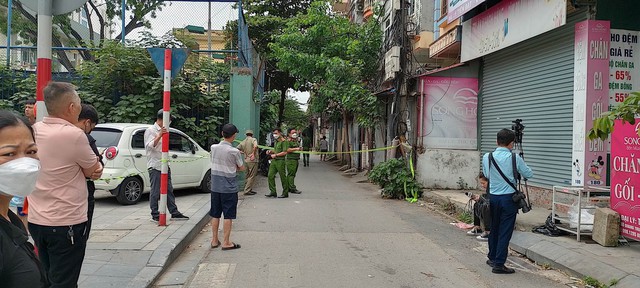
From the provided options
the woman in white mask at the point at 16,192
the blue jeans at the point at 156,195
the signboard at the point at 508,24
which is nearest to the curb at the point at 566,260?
the signboard at the point at 508,24

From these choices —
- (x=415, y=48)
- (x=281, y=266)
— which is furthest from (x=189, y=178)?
(x=415, y=48)

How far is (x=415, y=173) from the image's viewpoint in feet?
43.3

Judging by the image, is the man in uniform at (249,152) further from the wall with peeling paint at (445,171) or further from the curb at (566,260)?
the curb at (566,260)

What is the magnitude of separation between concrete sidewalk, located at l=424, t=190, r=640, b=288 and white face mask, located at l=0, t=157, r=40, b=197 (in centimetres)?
548

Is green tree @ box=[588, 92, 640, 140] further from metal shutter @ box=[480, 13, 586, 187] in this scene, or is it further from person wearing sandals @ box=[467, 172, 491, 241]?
metal shutter @ box=[480, 13, 586, 187]

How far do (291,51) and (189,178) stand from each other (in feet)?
30.5

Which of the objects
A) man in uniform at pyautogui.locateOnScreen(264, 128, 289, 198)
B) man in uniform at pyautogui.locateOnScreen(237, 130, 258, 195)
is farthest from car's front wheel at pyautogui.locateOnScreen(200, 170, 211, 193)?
man in uniform at pyautogui.locateOnScreen(264, 128, 289, 198)

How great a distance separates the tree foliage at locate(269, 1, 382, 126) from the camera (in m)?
16.8

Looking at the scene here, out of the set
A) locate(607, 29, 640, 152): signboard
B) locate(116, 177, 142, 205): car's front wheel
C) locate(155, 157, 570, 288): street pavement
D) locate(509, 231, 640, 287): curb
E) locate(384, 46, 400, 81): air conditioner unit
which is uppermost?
locate(384, 46, 400, 81): air conditioner unit

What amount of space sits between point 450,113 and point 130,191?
8.23 meters

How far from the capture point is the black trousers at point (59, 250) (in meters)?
3.34

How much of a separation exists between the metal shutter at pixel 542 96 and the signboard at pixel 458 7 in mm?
1335

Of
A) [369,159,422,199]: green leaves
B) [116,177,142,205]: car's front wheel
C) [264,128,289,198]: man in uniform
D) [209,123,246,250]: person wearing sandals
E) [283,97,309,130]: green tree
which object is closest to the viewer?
[209,123,246,250]: person wearing sandals

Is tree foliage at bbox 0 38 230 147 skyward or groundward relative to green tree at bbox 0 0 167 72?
groundward
